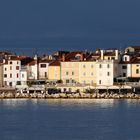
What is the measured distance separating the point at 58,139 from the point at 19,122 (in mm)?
9460

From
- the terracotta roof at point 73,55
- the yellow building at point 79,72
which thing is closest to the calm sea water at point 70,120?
the yellow building at point 79,72

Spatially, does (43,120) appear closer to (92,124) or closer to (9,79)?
(92,124)

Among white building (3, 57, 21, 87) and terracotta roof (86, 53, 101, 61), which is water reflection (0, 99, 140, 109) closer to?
terracotta roof (86, 53, 101, 61)

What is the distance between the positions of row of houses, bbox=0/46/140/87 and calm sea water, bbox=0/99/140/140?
7036mm

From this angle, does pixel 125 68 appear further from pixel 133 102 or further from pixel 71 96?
pixel 133 102

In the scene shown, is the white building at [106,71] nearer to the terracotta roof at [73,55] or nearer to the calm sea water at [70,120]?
the terracotta roof at [73,55]

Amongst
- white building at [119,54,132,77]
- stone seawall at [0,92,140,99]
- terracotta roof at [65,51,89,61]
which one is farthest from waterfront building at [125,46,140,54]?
stone seawall at [0,92,140,99]

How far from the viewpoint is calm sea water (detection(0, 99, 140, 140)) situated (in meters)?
46.6

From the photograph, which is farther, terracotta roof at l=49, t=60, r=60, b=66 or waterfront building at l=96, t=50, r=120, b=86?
terracotta roof at l=49, t=60, r=60, b=66

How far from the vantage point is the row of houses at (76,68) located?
8381 centimetres

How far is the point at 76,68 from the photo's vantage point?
85.8 meters

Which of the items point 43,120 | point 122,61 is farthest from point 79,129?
point 122,61

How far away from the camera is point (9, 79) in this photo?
8912 centimetres

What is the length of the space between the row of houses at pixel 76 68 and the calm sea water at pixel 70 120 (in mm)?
7036
